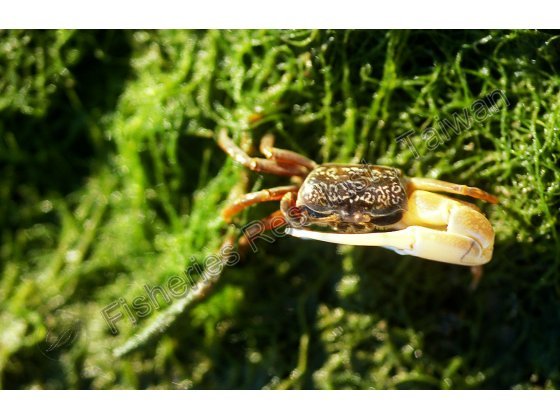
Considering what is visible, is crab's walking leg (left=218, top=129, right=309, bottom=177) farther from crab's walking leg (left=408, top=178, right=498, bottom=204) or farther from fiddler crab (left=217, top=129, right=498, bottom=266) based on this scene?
crab's walking leg (left=408, top=178, right=498, bottom=204)

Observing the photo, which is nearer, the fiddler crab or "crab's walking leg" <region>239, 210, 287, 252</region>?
the fiddler crab

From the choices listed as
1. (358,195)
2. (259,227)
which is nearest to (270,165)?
(259,227)

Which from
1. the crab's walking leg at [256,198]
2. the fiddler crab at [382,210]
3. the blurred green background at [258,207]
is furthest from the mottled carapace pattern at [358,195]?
the blurred green background at [258,207]

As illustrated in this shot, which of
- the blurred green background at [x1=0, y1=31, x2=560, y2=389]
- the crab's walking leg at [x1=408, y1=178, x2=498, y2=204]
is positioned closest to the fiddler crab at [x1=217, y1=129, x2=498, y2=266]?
the crab's walking leg at [x1=408, y1=178, x2=498, y2=204]

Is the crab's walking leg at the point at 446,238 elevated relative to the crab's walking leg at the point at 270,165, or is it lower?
lower

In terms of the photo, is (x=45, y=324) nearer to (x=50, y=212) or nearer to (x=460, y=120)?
(x=50, y=212)

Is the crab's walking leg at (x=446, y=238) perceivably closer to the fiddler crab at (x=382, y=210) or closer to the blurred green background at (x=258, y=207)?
the fiddler crab at (x=382, y=210)

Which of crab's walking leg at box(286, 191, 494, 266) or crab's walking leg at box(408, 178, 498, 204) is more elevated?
crab's walking leg at box(408, 178, 498, 204)
